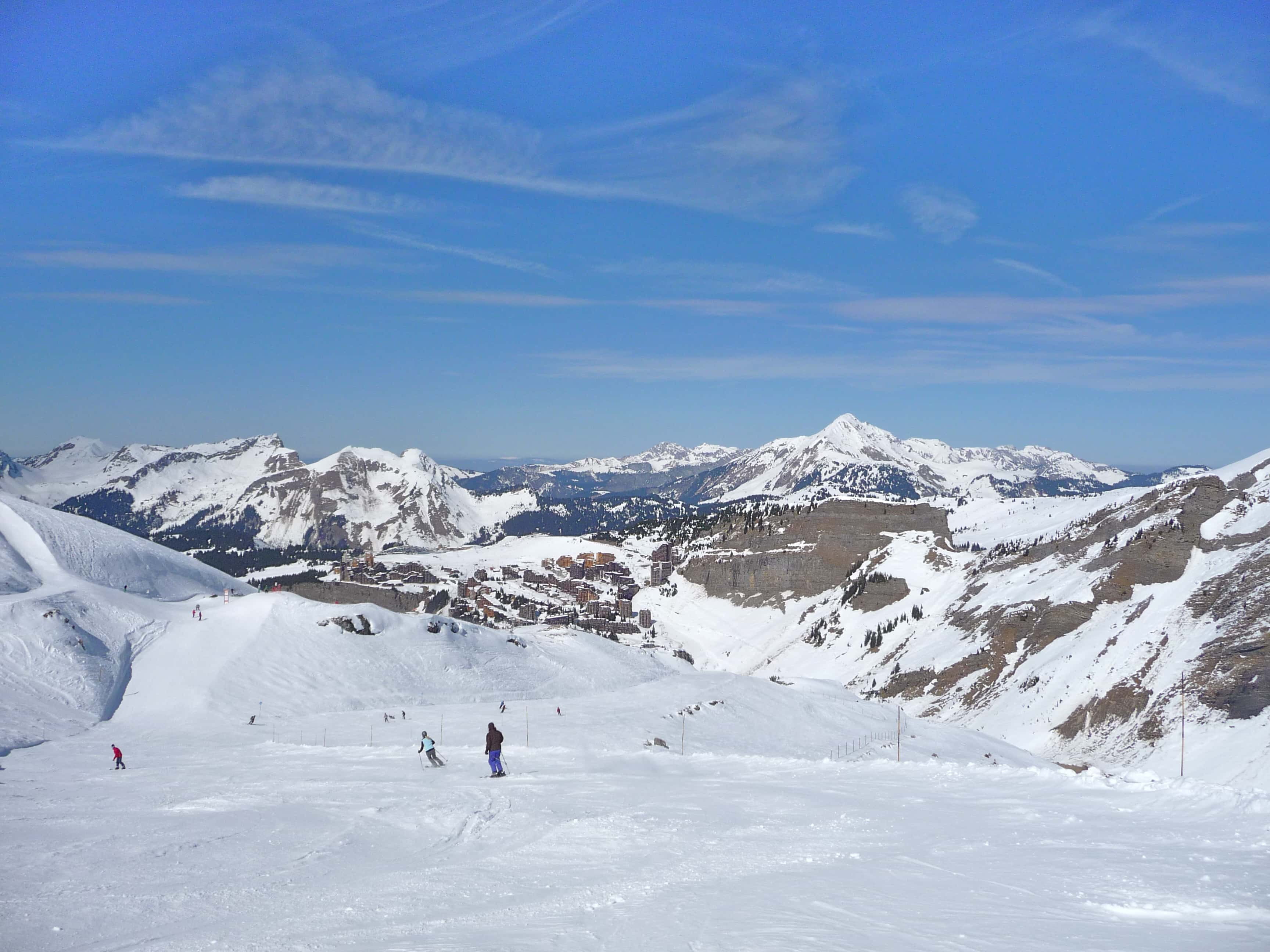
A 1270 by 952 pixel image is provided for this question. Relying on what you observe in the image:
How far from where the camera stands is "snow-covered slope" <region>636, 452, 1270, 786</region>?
62688mm

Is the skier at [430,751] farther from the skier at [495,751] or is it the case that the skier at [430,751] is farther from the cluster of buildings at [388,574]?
the cluster of buildings at [388,574]

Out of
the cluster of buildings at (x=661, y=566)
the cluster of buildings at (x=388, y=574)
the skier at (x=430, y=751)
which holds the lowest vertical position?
the skier at (x=430, y=751)

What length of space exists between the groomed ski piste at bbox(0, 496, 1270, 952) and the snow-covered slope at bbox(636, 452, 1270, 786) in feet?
100

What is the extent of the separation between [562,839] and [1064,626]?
81321 millimetres

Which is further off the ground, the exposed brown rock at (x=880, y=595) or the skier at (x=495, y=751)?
the exposed brown rock at (x=880, y=595)

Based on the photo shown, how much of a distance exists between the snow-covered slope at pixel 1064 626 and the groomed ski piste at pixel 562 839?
30.5m

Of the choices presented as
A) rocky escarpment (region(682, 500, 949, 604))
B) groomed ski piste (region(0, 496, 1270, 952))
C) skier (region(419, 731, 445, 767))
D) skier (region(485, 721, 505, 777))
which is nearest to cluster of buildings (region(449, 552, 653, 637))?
rocky escarpment (region(682, 500, 949, 604))

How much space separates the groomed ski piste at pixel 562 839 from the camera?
38.9 ft

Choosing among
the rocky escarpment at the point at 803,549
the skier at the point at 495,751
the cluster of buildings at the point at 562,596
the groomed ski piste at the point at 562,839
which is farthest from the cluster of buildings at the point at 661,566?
the skier at the point at 495,751

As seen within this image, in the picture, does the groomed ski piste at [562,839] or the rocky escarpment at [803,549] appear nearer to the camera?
the groomed ski piste at [562,839]

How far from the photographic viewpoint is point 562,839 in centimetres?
1783

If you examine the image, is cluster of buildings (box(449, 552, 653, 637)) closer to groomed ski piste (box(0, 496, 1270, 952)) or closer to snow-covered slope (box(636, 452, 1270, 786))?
snow-covered slope (box(636, 452, 1270, 786))

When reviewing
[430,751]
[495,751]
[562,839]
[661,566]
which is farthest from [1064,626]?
[661,566]

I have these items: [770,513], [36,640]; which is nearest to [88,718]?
[36,640]
